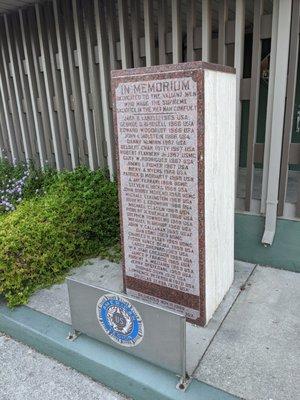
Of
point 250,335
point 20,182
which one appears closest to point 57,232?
point 20,182

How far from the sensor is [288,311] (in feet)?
9.39

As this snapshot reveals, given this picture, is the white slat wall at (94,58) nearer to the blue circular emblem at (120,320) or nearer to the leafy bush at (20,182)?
the leafy bush at (20,182)

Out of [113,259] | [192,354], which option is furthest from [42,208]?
[192,354]

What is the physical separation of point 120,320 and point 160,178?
3.40 feet

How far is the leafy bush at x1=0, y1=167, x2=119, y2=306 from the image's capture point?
10.1 feet

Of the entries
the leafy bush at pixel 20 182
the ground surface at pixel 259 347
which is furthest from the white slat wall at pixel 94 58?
the ground surface at pixel 259 347

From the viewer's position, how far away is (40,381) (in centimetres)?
249

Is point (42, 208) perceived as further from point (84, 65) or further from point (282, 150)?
point (282, 150)

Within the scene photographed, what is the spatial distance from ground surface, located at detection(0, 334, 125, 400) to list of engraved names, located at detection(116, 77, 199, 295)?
912mm

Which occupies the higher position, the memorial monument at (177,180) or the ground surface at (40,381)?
the memorial monument at (177,180)

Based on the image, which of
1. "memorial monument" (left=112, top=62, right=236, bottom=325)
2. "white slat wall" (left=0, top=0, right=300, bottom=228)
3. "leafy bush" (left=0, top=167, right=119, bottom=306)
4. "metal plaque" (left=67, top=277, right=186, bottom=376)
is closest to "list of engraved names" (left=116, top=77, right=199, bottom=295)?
"memorial monument" (left=112, top=62, right=236, bottom=325)

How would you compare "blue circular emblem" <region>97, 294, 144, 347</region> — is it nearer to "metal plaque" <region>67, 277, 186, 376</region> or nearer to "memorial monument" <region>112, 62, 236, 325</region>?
"metal plaque" <region>67, 277, 186, 376</region>

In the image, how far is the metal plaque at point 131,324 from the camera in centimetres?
207

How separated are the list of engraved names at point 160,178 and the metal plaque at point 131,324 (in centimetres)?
60
